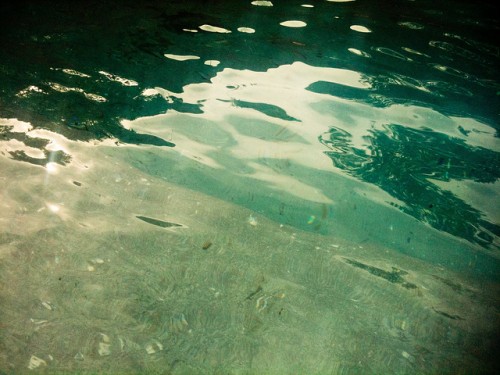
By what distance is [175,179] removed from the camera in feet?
29.9

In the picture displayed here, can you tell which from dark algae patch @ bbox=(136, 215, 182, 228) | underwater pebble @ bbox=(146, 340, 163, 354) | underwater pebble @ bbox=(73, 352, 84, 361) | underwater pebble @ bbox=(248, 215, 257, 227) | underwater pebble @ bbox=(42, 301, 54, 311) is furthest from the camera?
underwater pebble @ bbox=(248, 215, 257, 227)

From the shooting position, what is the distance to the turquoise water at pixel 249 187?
19.2ft

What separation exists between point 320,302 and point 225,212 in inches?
161

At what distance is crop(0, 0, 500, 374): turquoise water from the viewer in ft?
19.2

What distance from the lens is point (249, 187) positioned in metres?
9.03

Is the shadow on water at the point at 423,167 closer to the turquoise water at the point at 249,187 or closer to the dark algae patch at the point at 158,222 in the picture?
the turquoise water at the point at 249,187

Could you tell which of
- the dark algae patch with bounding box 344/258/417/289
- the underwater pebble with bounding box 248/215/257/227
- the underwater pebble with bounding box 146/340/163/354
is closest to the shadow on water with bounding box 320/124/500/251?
the dark algae patch with bounding box 344/258/417/289

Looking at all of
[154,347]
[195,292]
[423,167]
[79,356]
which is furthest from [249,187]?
[79,356]

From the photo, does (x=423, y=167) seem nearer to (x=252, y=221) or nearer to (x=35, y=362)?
(x=252, y=221)

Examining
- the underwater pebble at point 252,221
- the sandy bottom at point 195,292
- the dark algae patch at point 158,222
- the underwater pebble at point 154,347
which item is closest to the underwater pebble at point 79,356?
the sandy bottom at point 195,292

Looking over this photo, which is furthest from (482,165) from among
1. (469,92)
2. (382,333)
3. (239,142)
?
(239,142)

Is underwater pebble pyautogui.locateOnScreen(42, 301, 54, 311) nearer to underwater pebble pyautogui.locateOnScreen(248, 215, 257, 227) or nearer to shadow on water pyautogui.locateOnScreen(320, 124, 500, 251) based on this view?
underwater pebble pyautogui.locateOnScreen(248, 215, 257, 227)

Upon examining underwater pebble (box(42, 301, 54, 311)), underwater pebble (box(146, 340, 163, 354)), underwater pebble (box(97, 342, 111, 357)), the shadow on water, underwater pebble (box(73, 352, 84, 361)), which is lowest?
underwater pebble (box(146, 340, 163, 354))

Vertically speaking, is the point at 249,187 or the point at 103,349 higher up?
the point at 249,187
